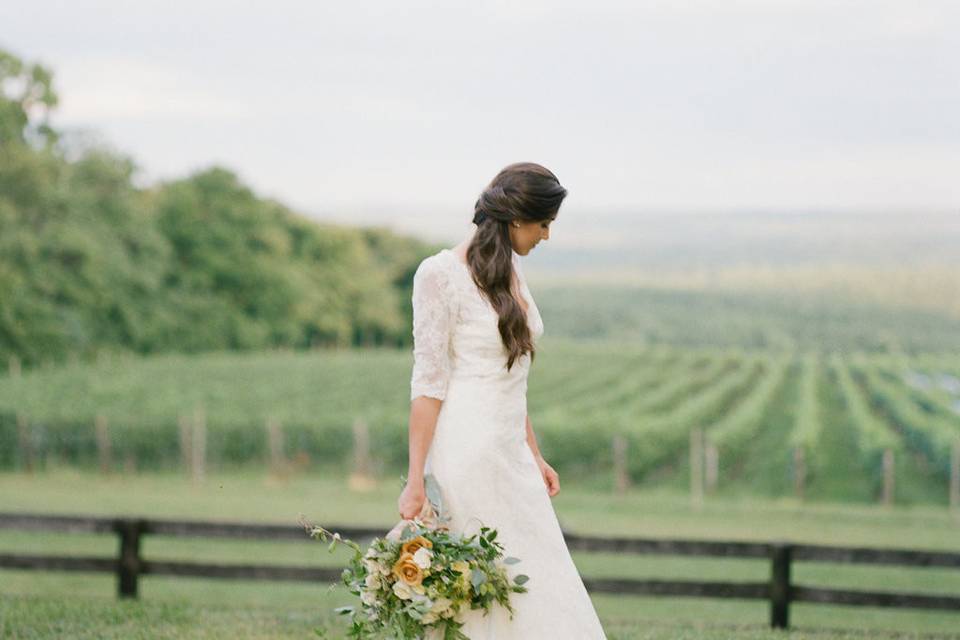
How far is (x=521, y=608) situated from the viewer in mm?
3645

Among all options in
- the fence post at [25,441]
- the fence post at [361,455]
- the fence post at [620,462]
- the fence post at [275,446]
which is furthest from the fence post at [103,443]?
the fence post at [620,462]

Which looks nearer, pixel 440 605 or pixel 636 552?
pixel 440 605

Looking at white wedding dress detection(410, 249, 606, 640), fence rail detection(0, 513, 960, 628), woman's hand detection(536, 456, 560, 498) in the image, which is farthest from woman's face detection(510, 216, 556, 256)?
fence rail detection(0, 513, 960, 628)

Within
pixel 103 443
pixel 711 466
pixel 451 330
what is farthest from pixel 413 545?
pixel 103 443

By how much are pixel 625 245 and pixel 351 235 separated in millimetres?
16221

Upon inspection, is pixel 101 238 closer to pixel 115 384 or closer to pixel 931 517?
pixel 115 384

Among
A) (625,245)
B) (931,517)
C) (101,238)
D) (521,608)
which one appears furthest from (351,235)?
(521,608)

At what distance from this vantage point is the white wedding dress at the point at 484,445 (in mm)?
3588

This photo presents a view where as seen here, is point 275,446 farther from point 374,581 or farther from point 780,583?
point 374,581

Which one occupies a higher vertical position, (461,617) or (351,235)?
(351,235)

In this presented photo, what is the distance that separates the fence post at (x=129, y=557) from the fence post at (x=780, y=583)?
10.7 ft

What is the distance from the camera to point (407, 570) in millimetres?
3539

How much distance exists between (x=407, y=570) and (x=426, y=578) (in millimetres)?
57

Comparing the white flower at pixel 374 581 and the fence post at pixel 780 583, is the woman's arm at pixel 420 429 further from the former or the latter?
the fence post at pixel 780 583
